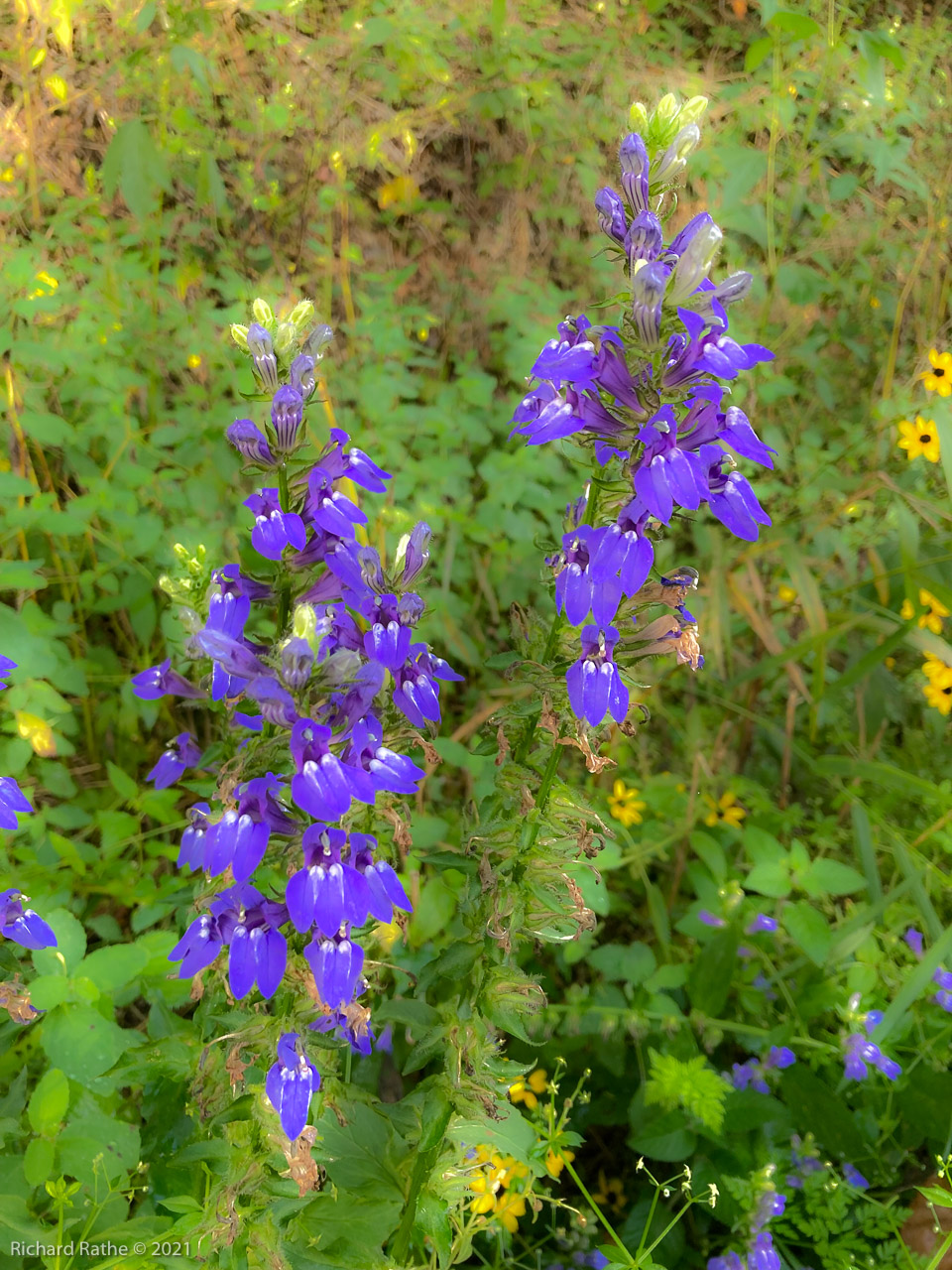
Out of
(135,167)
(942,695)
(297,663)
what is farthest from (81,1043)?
(942,695)

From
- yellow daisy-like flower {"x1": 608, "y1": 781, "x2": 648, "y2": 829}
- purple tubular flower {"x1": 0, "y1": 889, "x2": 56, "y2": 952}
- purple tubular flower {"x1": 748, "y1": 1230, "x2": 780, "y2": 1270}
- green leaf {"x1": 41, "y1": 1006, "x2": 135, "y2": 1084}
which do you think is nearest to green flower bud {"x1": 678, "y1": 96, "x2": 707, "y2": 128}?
purple tubular flower {"x1": 0, "y1": 889, "x2": 56, "y2": 952}

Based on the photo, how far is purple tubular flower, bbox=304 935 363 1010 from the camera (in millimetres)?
1298

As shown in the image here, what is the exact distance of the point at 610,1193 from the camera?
8.83ft

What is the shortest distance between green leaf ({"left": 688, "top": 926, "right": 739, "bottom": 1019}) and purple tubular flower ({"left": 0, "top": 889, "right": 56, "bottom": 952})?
71.8 inches

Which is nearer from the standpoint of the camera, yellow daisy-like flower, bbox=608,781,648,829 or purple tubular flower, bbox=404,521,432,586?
purple tubular flower, bbox=404,521,432,586

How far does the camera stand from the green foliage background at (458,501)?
84.2 inches

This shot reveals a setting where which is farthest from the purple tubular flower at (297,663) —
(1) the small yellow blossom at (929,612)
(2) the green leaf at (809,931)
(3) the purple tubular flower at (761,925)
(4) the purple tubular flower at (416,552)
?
(1) the small yellow blossom at (929,612)

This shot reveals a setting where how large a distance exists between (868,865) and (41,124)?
4850mm

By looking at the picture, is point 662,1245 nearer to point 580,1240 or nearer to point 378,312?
point 580,1240

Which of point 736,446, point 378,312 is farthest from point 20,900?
point 378,312

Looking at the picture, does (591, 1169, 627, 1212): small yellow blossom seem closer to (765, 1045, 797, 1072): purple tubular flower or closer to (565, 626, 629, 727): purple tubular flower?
(765, 1045, 797, 1072): purple tubular flower

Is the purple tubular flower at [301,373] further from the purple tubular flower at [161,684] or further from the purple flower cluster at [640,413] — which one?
the purple tubular flower at [161,684]

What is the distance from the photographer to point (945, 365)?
10.8ft

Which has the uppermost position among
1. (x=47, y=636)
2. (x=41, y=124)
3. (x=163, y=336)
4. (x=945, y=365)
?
(x=41, y=124)
